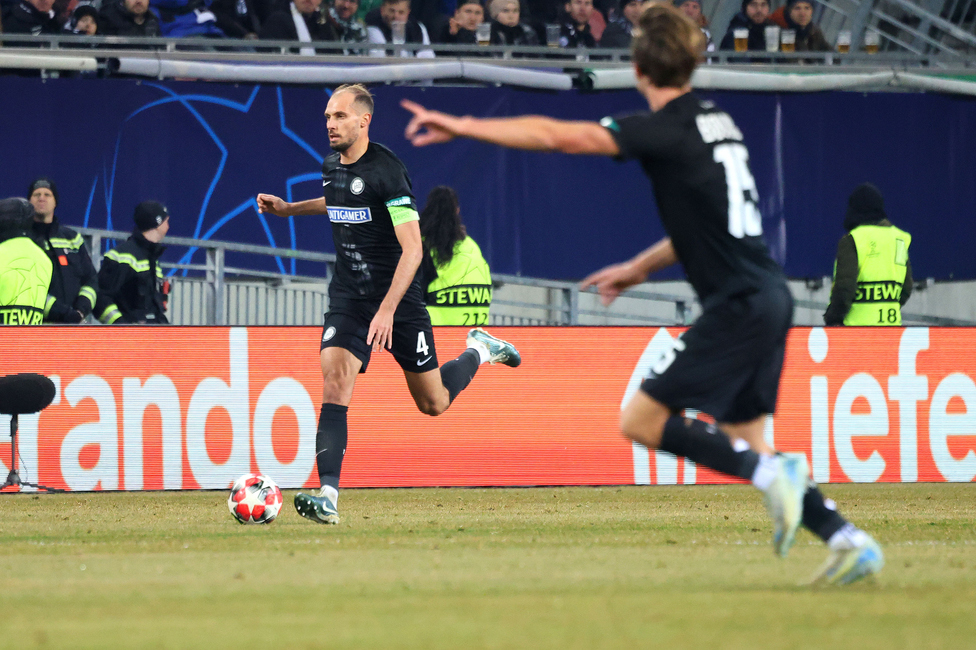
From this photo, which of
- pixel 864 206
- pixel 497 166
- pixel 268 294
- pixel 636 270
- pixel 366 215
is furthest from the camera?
pixel 497 166

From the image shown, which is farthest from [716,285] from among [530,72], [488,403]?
[530,72]

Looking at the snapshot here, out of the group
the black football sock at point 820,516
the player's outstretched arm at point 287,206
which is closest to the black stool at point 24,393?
the player's outstretched arm at point 287,206

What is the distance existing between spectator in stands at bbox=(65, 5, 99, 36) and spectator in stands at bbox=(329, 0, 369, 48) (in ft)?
8.46

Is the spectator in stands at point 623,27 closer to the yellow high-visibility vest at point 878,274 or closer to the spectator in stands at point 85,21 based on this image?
the yellow high-visibility vest at point 878,274

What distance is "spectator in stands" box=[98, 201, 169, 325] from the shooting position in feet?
39.4

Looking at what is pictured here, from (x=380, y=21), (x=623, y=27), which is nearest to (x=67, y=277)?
(x=380, y=21)

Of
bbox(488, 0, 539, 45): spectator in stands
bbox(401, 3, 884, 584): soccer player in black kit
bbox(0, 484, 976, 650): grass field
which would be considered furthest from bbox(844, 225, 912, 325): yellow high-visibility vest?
bbox(401, 3, 884, 584): soccer player in black kit

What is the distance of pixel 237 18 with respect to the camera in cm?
1578

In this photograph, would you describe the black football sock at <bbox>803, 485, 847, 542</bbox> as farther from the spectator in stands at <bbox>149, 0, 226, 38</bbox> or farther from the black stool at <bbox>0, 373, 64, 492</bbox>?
the spectator in stands at <bbox>149, 0, 226, 38</bbox>

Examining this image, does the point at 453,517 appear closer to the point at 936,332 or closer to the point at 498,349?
the point at 498,349

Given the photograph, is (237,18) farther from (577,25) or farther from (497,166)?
(577,25)

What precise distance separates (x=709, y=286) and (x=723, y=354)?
268mm

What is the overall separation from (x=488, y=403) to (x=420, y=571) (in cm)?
566

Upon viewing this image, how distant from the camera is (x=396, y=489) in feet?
36.1
